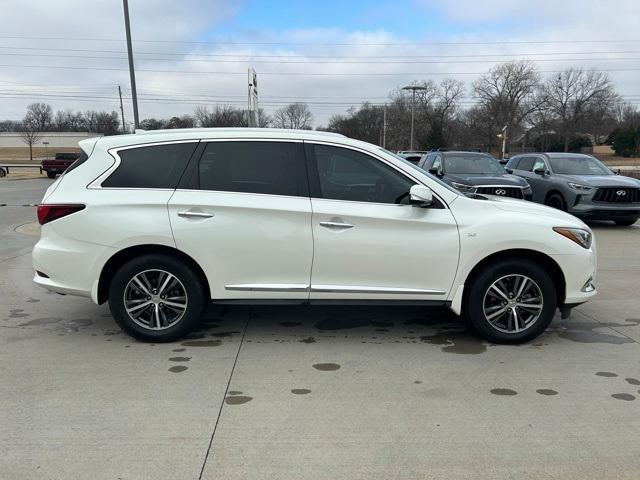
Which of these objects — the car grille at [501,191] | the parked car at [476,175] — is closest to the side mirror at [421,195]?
the parked car at [476,175]

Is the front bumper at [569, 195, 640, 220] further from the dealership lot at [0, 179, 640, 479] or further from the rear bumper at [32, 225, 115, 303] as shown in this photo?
the rear bumper at [32, 225, 115, 303]

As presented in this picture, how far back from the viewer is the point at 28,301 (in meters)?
6.12

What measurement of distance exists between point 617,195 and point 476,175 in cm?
309

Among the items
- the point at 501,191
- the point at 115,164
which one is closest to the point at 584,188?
the point at 501,191

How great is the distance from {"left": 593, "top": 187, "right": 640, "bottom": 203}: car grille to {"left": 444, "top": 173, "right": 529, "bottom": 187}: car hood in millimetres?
1613

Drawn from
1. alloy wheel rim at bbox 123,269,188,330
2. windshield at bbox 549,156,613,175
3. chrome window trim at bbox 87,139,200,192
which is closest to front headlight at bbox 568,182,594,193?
windshield at bbox 549,156,613,175

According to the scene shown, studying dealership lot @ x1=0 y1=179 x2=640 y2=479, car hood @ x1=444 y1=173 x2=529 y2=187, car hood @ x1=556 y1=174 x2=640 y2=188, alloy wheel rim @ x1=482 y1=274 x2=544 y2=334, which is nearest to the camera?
dealership lot @ x1=0 y1=179 x2=640 y2=479

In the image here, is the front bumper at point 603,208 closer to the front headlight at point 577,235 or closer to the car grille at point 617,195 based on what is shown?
the car grille at point 617,195

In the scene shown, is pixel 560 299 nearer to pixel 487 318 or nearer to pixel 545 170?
pixel 487 318

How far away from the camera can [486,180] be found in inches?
468

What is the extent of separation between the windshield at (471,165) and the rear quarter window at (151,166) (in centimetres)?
939

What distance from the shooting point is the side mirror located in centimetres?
442

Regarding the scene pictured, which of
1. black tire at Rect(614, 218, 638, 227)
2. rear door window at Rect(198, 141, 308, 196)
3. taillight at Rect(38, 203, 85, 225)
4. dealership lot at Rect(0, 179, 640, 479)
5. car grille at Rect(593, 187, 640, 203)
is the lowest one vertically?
black tire at Rect(614, 218, 638, 227)

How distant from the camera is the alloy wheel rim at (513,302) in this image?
467cm
